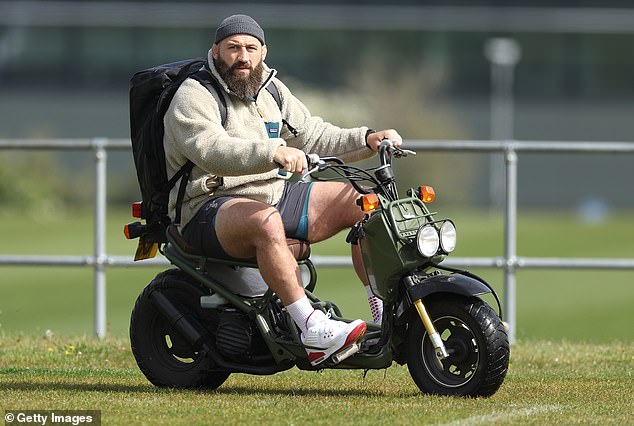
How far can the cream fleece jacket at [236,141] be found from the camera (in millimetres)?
6957

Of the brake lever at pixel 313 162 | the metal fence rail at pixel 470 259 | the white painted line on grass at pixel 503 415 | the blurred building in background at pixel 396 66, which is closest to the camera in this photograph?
the white painted line on grass at pixel 503 415

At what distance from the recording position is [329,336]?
7.05m

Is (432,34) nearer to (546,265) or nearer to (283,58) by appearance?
(283,58)

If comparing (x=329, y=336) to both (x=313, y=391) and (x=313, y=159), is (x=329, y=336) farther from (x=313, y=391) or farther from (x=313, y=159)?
(x=313, y=159)

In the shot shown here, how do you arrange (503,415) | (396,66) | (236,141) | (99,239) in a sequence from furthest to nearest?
(396,66)
(99,239)
(236,141)
(503,415)

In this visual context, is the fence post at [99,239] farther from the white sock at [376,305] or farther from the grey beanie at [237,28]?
the white sock at [376,305]

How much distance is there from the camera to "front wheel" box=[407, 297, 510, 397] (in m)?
6.85

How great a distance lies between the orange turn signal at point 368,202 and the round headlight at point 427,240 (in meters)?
0.26

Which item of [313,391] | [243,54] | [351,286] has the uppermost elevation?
[243,54]

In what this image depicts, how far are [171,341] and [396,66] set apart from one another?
64248 mm

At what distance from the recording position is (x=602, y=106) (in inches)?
2766

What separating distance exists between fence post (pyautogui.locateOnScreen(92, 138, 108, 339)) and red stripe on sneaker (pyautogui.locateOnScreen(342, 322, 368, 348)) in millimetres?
3695

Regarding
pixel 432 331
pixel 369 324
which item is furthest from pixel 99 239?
pixel 432 331

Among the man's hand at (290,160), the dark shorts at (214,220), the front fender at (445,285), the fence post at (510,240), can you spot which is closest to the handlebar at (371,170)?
the man's hand at (290,160)
